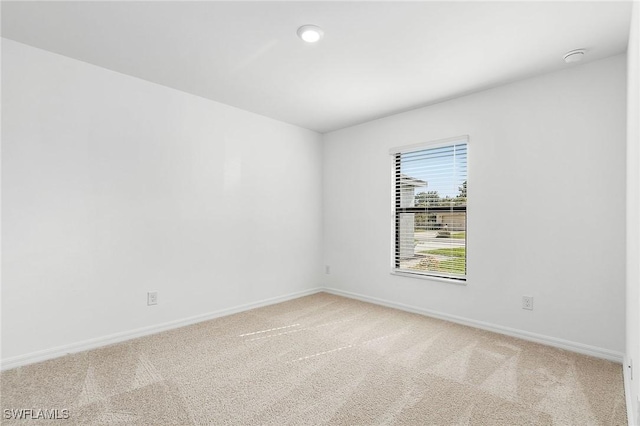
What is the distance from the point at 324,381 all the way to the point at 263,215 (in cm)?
235

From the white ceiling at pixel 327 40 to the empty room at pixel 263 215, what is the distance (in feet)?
0.06

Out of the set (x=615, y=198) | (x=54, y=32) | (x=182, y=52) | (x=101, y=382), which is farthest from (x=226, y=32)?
(x=615, y=198)

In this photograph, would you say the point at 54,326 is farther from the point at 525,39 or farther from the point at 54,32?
the point at 525,39

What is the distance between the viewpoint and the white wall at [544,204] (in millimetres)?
2555

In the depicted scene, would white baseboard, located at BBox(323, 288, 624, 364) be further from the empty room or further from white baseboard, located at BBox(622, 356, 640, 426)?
white baseboard, located at BBox(622, 356, 640, 426)

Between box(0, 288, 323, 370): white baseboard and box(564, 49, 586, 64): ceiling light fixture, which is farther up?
box(564, 49, 586, 64): ceiling light fixture

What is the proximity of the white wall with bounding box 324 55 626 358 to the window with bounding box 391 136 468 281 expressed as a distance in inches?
5.1

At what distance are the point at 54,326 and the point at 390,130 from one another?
12.9 feet

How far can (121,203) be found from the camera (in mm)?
2916

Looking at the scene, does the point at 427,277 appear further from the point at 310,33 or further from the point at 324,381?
the point at 310,33

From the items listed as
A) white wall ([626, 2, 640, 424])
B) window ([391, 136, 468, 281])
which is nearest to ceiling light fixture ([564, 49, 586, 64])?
white wall ([626, 2, 640, 424])

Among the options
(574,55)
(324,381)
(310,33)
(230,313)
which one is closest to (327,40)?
(310,33)

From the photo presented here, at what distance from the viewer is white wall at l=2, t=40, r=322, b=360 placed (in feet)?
7.95

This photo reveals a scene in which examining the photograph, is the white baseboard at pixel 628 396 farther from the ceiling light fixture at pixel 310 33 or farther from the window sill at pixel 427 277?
the ceiling light fixture at pixel 310 33
